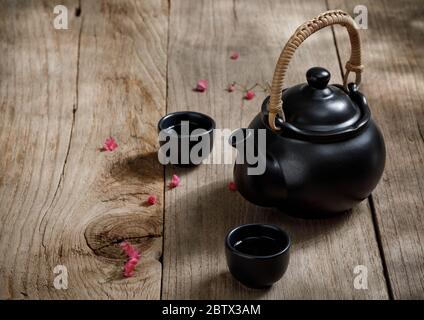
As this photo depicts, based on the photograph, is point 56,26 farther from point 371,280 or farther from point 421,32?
point 371,280

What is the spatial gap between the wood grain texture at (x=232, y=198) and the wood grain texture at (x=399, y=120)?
0.16ft

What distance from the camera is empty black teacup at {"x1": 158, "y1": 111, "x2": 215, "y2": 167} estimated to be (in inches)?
82.3

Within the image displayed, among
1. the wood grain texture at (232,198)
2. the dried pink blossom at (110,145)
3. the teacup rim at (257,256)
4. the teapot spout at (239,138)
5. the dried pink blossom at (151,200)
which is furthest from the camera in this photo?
the dried pink blossom at (110,145)

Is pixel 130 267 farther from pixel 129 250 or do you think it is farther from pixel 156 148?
pixel 156 148

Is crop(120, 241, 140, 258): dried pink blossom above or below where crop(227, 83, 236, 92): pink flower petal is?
above

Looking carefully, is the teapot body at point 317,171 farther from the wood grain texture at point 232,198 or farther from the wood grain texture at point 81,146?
the wood grain texture at point 81,146

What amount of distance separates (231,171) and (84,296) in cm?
58

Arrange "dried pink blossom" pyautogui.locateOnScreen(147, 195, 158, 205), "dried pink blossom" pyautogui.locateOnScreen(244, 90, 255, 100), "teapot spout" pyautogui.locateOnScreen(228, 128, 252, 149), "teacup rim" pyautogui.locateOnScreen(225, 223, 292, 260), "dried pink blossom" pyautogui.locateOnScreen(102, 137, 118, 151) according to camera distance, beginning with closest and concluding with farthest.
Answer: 1. "teacup rim" pyautogui.locateOnScreen(225, 223, 292, 260)
2. "teapot spout" pyautogui.locateOnScreen(228, 128, 252, 149)
3. "dried pink blossom" pyautogui.locateOnScreen(147, 195, 158, 205)
4. "dried pink blossom" pyautogui.locateOnScreen(102, 137, 118, 151)
5. "dried pink blossom" pyautogui.locateOnScreen(244, 90, 255, 100)

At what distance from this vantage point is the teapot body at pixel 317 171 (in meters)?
1.80

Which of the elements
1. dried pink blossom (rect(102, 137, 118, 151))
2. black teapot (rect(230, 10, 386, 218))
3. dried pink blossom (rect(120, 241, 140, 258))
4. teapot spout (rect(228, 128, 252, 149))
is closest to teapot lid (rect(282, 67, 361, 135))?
black teapot (rect(230, 10, 386, 218))

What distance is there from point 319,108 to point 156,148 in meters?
0.58

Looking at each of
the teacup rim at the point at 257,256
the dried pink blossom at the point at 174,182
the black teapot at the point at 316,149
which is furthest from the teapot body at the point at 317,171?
the dried pink blossom at the point at 174,182

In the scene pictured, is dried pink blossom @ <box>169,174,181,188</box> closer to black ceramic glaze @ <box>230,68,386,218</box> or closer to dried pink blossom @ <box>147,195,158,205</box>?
dried pink blossom @ <box>147,195,158,205</box>

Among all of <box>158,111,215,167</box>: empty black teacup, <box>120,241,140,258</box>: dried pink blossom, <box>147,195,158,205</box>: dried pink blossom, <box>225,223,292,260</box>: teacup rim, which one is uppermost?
<box>225,223,292,260</box>: teacup rim
